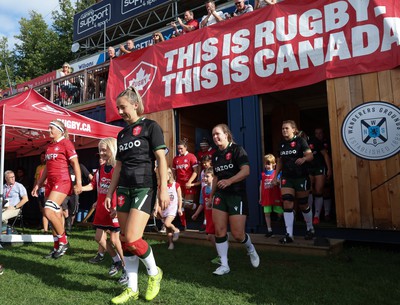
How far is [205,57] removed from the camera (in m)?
7.64

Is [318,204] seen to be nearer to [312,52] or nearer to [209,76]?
[312,52]

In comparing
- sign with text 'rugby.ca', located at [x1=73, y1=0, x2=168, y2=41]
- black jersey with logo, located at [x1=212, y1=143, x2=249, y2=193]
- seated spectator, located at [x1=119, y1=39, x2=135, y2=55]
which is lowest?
black jersey with logo, located at [x1=212, y1=143, x2=249, y2=193]

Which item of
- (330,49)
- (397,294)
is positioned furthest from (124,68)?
(397,294)

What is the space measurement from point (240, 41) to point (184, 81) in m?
1.62

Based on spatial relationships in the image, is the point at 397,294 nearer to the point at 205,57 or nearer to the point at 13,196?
the point at 205,57

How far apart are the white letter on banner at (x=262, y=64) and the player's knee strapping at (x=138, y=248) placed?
4780 mm

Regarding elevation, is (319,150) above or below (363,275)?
above

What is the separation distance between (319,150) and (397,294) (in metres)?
4.27

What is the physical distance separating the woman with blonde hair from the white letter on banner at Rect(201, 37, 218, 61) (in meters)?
3.73

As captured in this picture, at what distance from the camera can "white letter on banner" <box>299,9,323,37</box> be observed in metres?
6.25

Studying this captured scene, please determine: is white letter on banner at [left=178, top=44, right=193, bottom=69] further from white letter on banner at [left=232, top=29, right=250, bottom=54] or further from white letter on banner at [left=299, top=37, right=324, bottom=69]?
white letter on banner at [left=299, top=37, right=324, bottom=69]

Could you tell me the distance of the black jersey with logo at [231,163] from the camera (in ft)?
13.8

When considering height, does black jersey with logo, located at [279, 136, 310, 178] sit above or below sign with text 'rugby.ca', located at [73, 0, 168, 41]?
below

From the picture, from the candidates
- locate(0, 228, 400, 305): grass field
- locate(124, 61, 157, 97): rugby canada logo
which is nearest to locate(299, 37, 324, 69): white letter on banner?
locate(0, 228, 400, 305): grass field
